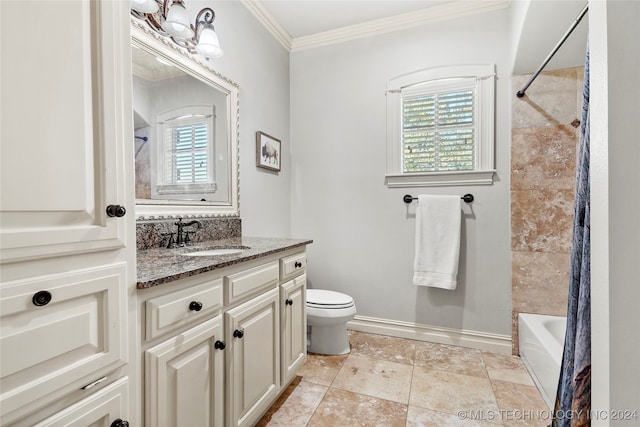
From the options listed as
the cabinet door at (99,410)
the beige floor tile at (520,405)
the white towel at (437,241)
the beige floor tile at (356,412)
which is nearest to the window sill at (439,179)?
the white towel at (437,241)

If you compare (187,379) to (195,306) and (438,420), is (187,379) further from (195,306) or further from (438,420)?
(438,420)

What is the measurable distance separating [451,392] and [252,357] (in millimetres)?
1207

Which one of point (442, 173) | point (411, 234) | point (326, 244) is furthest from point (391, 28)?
point (326, 244)

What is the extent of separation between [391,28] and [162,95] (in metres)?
1.89

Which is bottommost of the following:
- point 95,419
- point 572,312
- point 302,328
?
point 302,328

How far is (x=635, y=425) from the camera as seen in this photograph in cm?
64

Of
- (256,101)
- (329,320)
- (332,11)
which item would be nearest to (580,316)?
(329,320)

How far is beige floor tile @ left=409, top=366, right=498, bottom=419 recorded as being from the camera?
1645 mm

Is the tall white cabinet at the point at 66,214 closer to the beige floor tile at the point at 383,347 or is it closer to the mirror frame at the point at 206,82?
the mirror frame at the point at 206,82

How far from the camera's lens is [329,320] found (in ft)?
6.91

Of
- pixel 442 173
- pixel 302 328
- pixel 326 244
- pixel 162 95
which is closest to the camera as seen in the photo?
pixel 162 95

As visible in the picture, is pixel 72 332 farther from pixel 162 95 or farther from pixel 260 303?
pixel 162 95

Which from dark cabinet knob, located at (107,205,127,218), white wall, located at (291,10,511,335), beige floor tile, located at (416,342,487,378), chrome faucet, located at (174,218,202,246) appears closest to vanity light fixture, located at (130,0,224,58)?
chrome faucet, located at (174,218,202,246)

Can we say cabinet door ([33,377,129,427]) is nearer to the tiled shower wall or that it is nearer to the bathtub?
the bathtub
